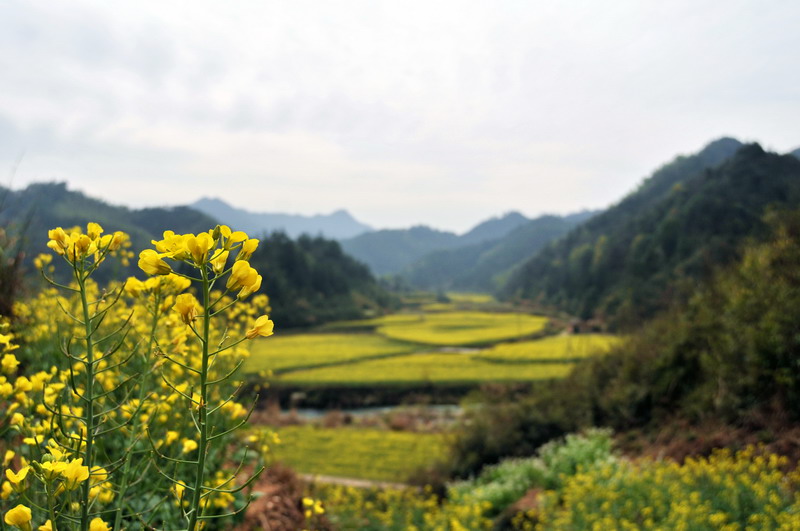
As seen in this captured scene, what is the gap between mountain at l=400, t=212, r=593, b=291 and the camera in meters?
144

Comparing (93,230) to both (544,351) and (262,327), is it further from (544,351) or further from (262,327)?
(544,351)

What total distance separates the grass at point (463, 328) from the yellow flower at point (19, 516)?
3622cm

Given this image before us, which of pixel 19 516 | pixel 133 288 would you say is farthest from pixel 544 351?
pixel 19 516

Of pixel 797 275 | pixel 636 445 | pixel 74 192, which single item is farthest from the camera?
pixel 74 192

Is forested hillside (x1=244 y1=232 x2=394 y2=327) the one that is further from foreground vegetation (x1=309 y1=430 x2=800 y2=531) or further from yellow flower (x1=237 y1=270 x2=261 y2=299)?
yellow flower (x1=237 y1=270 x2=261 y2=299)

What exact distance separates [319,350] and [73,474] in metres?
32.2

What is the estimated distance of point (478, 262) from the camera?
6471 inches

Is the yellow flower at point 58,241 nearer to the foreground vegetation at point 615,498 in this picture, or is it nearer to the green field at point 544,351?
the foreground vegetation at point 615,498

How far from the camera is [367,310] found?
59062 millimetres

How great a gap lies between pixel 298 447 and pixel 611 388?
9013 millimetres

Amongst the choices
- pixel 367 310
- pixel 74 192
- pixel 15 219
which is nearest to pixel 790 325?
pixel 15 219

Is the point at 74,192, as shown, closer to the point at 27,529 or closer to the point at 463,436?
the point at 463,436

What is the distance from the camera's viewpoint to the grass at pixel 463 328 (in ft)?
126

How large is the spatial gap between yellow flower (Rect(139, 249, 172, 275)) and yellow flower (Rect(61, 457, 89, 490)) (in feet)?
1.53
